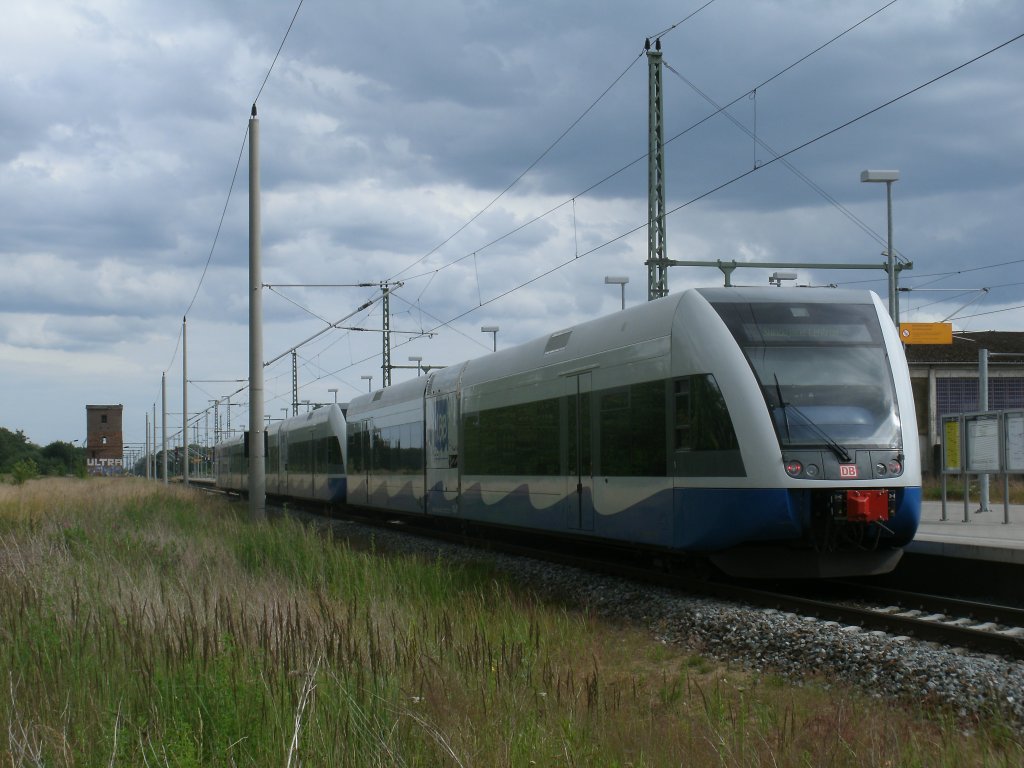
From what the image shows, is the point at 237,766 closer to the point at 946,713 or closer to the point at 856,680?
the point at 946,713

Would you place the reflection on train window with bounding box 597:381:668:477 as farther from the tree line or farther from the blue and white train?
the tree line

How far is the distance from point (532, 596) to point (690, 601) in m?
1.60

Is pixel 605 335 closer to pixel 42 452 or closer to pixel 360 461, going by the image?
pixel 360 461

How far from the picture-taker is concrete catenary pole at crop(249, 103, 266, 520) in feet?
68.3

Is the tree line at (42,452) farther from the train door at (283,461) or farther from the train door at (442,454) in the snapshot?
the train door at (442,454)

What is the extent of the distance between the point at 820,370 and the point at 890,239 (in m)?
12.8

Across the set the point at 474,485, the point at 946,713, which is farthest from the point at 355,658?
the point at 474,485

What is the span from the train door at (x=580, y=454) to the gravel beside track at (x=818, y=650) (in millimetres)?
1748

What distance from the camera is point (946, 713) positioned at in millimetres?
6812

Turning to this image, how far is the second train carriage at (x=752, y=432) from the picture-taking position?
1141 cm

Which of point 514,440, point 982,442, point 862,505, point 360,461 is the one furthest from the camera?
point 360,461

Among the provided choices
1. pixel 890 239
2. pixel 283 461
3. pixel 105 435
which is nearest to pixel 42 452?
pixel 105 435

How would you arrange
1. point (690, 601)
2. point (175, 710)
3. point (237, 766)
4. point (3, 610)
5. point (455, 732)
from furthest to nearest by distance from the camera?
1. point (690, 601)
2. point (3, 610)
3. point (175, 710)
4. point (455, 732)
5. point (237, 766)

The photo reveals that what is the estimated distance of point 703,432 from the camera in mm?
11977
